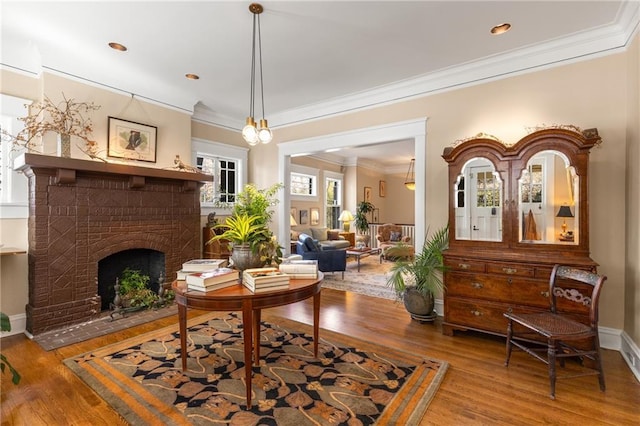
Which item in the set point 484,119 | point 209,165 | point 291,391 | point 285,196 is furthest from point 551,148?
point 209,165

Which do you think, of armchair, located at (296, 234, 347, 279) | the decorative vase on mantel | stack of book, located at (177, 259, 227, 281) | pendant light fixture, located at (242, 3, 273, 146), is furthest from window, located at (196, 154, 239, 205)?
stack of book, located at (177, 259, 227, 281)

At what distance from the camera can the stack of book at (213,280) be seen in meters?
2.01

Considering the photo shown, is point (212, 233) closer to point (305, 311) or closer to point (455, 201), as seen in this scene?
point (305, 311)

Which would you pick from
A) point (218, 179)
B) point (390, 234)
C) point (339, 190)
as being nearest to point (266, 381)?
point (218, 179)

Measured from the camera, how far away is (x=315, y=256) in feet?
19.7

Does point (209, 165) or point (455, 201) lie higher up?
point (209, 165)

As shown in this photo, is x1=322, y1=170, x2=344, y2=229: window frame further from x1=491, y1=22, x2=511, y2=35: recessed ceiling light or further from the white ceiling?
x1=491, y1=22, x2=511, y2=35: recessed ceiling light

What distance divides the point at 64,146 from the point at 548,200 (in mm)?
5202

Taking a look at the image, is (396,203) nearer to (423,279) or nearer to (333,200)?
(333,200)

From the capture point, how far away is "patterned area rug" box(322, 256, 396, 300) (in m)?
5.00

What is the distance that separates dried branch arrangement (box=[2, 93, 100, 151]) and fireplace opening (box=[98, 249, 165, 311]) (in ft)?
4.96

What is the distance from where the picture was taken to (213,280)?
2.06 metres

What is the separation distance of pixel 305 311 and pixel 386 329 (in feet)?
3.70

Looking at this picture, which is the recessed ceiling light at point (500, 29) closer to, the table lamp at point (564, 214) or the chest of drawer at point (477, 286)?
the table lamp at point (564, 214)
